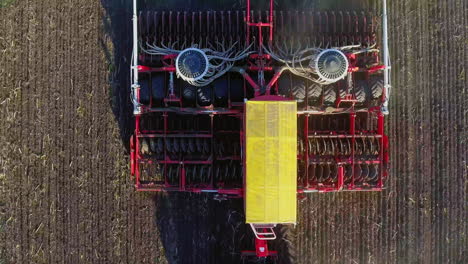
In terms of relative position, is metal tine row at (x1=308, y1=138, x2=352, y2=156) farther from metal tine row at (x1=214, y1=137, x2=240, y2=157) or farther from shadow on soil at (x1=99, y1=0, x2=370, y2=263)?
shadow on soil at (x1=99, y1=0, x2=370, y2=263)

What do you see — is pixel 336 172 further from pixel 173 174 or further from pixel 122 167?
pixel 122 167

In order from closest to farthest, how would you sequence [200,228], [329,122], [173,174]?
[173,174] < [329,122] < [200,228]

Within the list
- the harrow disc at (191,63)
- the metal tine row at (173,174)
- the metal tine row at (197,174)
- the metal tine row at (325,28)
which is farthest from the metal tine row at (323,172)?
the harrow disc at (191,63)

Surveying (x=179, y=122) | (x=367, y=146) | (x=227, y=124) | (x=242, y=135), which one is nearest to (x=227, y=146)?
(x=227, y=124)

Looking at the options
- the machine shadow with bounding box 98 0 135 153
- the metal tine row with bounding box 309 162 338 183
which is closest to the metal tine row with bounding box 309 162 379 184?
the metal tine row with bounding box 309 162 338 183

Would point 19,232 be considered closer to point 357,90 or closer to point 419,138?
point 357,90
